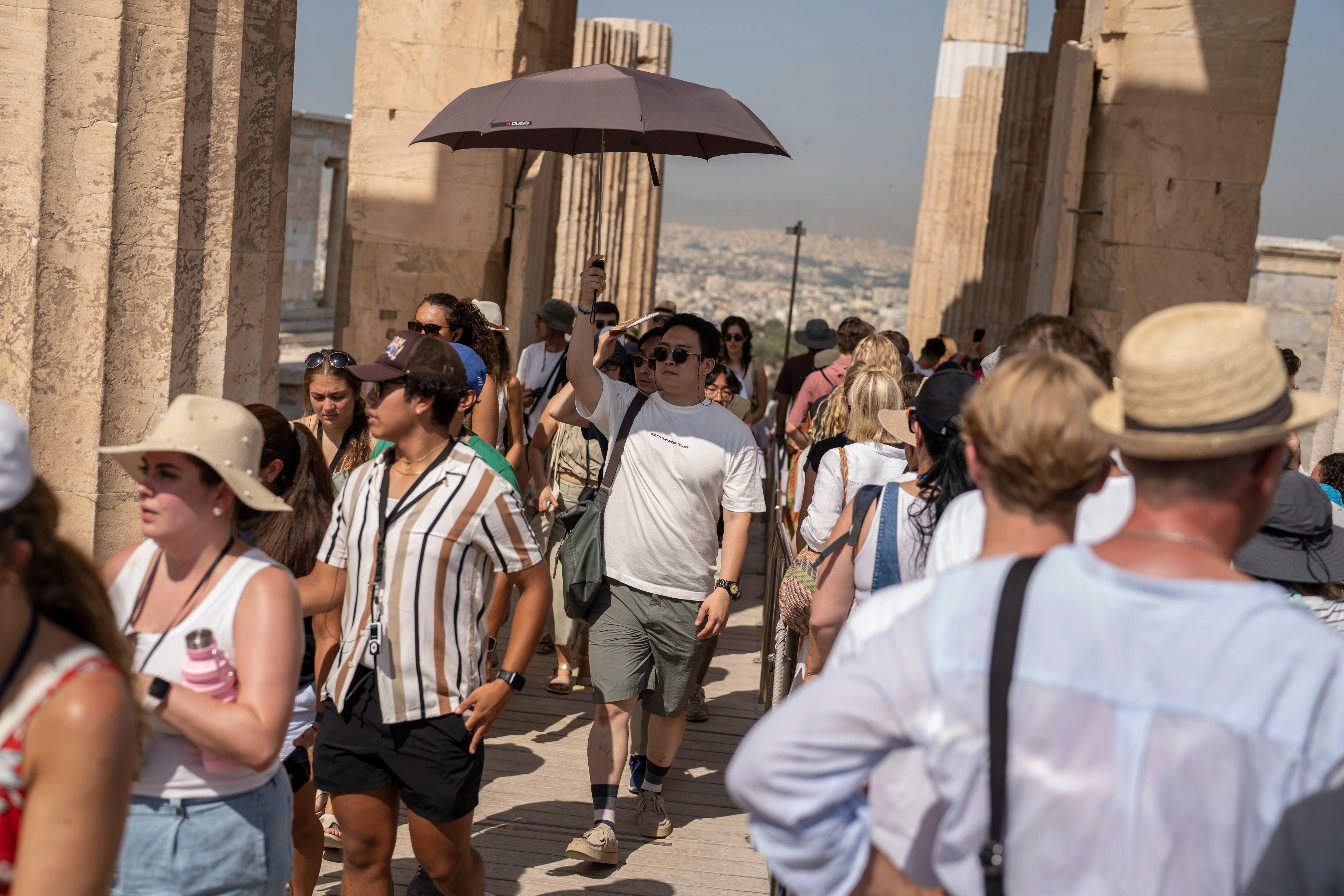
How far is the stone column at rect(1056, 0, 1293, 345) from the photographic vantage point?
317 inches

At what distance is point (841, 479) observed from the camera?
472cm

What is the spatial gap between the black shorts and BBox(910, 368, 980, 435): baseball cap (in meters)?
1.53

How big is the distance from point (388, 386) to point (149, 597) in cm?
103

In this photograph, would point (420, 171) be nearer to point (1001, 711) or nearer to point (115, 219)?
point (115, 219)

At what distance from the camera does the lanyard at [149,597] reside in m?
2.44

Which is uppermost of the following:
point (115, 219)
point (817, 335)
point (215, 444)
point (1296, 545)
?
point (115, 219)

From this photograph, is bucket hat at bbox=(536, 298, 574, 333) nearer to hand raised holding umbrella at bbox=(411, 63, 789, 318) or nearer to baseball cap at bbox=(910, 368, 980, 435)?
hand raised holding umbrella at bbox=(411, 63, 789, 318)

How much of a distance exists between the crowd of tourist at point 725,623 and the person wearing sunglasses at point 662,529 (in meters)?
0.01

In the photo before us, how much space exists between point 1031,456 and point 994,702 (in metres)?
0.38

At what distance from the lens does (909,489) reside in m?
3.24

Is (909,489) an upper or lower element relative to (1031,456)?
lower

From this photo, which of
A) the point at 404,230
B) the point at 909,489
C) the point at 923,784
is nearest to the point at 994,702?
the point at 923,784

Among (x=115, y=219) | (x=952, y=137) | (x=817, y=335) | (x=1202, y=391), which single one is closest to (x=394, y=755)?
(x=115, y=219)

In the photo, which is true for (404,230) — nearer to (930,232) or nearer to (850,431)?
(850,431)
